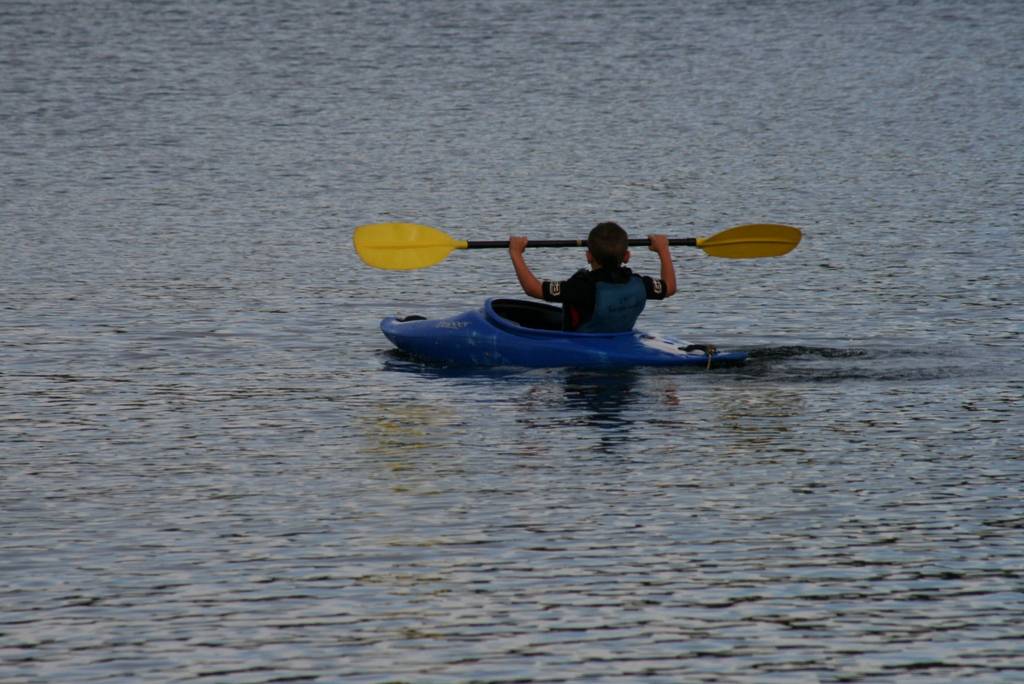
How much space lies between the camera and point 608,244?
1180 centimetres

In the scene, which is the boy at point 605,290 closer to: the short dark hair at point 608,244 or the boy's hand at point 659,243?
the short dark hair at point 608,244

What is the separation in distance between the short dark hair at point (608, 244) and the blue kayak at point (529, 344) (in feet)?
1.61

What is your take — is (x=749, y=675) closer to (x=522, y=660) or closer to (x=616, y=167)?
(x=522, y=660)

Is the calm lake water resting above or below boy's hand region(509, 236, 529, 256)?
below

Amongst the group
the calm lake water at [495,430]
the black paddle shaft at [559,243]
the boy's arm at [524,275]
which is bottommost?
the calm lake water at [495,430]

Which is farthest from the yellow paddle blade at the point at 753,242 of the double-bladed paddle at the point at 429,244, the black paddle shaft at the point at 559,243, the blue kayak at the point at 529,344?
the blue kayak at the point at 529,344

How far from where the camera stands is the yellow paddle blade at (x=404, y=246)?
1373 cm

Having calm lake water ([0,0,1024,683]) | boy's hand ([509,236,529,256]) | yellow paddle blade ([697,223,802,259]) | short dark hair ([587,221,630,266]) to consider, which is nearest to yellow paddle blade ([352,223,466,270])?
calm lake water ([0,0,1024,683])

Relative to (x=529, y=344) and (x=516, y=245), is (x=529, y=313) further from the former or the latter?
(x=529, y=344)

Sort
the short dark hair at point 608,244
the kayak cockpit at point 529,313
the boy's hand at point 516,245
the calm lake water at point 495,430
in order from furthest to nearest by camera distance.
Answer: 1. the kayak cockpit at point 529,313
2. the boy's hand at point 516,245
3. the short dark hair at point 608,244
4. the calm lake water at point 495,430

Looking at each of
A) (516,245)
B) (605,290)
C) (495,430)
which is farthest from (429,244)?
(495,430)

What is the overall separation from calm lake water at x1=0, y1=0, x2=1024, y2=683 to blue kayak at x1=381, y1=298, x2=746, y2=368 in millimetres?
140

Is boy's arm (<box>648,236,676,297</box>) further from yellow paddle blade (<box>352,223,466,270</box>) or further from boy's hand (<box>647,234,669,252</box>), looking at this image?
yellow paddle blade (<box>352,223,466,270</box>)

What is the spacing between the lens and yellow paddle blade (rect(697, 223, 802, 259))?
13.7 m
